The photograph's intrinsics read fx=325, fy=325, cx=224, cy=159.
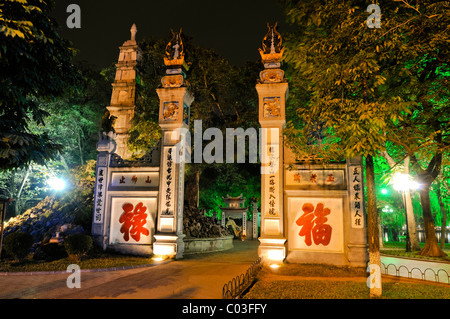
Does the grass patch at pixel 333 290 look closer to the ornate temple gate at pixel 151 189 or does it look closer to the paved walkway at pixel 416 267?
the paved walkway at pixel 416 267

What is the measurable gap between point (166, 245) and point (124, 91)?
13.0 meters

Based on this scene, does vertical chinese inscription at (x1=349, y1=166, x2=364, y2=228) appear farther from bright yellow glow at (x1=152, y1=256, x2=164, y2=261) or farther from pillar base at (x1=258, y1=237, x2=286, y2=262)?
bright yellow glow at (x1=152, y1=256, x2=164, y2=261)

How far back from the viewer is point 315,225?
9.55 metres

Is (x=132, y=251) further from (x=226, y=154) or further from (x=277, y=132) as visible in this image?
(x=226, y=154)

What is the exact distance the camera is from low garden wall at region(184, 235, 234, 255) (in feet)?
43.3

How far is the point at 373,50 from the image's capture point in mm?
6203

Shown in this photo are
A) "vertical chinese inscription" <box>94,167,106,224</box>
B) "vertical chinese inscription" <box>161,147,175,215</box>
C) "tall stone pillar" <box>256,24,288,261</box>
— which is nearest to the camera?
"tall stone pillar" <box>256,24,288,261</box>

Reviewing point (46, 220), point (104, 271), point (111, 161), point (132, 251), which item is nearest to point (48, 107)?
point (46, 220)

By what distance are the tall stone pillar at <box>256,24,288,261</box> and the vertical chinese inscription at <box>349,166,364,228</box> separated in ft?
6.46

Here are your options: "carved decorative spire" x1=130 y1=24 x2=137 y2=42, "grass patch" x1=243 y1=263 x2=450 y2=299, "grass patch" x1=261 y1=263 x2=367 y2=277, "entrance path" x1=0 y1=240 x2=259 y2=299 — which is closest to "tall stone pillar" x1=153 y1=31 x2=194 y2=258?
"entrance path" x1=0 y1=240 x2=259 y2=299

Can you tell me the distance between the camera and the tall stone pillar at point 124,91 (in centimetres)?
2002

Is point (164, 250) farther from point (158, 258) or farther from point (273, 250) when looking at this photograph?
point (273, 250)

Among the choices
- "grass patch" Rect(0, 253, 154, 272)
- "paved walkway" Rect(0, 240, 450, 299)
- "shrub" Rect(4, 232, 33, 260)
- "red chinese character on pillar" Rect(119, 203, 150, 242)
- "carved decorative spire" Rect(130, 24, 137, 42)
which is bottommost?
"paved walkway" Rect(0, 240, 450, 299)

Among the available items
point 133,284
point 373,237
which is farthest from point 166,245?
point 373,237
